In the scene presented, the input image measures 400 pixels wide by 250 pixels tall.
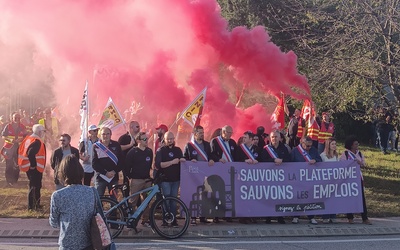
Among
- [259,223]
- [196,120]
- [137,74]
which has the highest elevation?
[137,74]

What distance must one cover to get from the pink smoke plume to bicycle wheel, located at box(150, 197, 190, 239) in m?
6.18

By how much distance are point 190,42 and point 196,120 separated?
335 centimetres

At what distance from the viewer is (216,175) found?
381 inches

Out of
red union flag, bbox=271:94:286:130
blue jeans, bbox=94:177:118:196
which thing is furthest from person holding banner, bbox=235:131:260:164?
red union flag, bbox=271:94:286:130

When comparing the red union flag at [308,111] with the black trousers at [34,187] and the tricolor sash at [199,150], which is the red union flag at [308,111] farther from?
the black trousers at [34,187]

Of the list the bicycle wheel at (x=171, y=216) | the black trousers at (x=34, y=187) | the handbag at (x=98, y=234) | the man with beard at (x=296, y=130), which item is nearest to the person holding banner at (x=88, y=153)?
the black trousers at (x=34, y=187)

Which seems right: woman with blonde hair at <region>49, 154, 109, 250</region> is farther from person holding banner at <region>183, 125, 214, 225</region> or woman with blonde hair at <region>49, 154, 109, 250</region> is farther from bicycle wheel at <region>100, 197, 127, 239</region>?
person holding banner at <region>183, 125, 214, 225</region>

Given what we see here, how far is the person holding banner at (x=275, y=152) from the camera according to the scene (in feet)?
32.6

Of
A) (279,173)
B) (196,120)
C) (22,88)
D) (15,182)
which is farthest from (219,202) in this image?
(22,88)

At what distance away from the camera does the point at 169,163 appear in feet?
30.6

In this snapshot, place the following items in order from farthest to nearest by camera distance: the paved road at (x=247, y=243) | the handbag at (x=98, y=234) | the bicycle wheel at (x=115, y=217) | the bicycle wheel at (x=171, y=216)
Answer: the bicycle wheel at (x=171, y=216) → the bicycle wheel at (x=115, y=217) → the paved road at (x=247, y=243) → the handbag at (x=98, y=234)

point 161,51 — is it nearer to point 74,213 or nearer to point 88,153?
point 88,153

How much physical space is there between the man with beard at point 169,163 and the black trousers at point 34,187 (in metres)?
2.49

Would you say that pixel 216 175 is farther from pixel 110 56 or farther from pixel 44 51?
pixel 44 51
